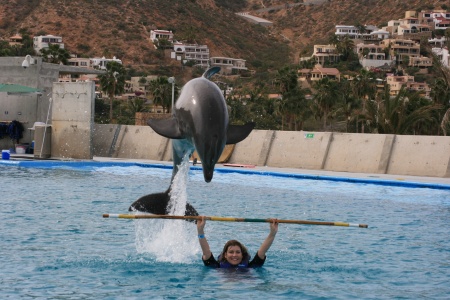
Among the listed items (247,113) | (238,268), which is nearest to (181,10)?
(247,113)

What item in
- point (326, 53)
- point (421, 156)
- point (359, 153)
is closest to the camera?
point (421, 156)

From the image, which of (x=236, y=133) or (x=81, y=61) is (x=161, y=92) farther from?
(x=236, y=133)

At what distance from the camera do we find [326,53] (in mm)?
149125

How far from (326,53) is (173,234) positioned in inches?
5495

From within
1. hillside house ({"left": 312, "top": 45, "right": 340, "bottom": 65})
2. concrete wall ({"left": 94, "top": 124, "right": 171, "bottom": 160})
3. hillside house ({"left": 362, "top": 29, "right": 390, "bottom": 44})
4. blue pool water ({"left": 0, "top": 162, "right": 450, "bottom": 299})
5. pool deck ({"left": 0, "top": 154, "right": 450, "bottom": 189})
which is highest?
hillside house ({"left": 362, "top": 29, "right": 390, "bottom": 44})

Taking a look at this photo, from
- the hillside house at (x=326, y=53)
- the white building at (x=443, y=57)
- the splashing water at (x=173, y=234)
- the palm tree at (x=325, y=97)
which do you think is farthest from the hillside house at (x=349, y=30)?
the splashing water at (x=173, y=234)

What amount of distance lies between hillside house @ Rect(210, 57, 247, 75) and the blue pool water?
387 ft

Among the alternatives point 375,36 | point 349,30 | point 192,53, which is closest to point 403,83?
point 192,53

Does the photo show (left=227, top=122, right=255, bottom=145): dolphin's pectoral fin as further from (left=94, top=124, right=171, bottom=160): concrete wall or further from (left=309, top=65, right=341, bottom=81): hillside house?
(left=309, top=65, right=341, bottom=81): hillside house

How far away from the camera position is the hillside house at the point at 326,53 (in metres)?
146

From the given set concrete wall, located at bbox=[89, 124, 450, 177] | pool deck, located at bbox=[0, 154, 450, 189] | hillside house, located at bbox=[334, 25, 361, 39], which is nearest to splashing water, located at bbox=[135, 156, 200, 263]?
pool deck, located at bbox=[0, 154, 450, 189]

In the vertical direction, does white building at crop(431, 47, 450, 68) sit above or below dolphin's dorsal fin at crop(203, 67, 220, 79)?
above

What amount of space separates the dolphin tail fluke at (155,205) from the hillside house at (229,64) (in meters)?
126

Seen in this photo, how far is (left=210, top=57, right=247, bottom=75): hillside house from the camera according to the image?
138475 mm
